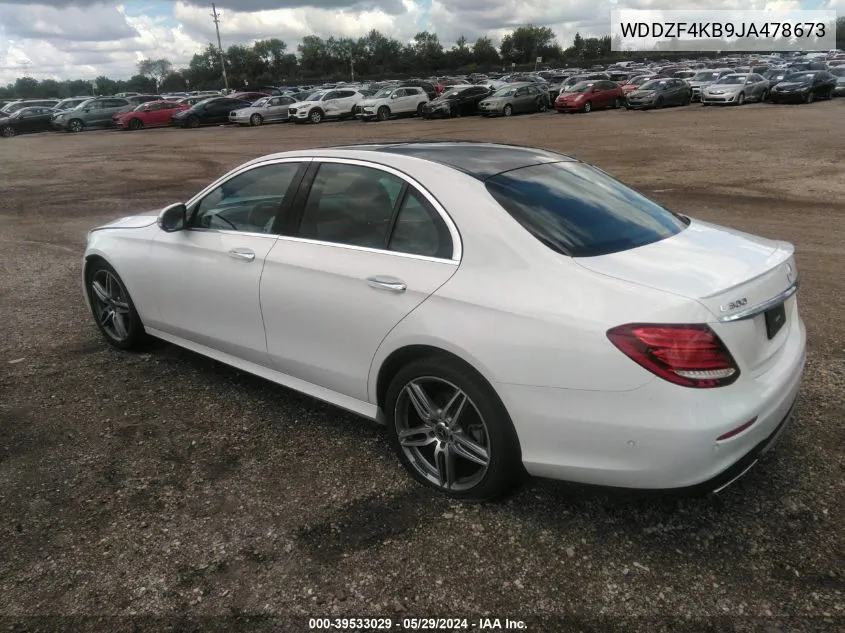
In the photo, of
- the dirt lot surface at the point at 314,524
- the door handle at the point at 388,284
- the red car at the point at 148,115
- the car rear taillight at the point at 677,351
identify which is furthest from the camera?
the red car at the point at 148,115

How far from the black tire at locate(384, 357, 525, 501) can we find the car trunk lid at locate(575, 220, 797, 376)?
0.68 metres

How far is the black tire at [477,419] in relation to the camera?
9.27ft

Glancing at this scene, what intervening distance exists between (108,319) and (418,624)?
3757 mm

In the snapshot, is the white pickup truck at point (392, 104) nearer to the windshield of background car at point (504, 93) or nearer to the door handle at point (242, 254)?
the windshield of background car at point (504, 93)

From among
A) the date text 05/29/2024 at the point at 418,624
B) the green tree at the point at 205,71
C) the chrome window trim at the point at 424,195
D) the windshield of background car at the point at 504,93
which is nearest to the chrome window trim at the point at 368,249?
the chrome window trim at the point at 424,195

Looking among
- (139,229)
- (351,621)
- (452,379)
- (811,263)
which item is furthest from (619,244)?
(811,263)

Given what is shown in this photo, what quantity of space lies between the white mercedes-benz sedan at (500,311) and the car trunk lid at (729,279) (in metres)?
0.01

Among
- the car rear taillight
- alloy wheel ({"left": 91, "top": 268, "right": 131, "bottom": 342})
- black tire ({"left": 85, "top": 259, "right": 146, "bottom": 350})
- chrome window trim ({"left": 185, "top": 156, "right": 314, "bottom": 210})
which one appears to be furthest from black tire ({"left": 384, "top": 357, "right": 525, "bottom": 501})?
alloy wheel ({"left": 91, "top": 268, "right": 131, "bottom": 342})

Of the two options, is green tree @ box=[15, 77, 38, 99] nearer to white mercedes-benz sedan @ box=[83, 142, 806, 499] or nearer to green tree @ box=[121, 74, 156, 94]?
green tree @ box=[121, 74, 156, 94]

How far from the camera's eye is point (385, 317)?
3.13m

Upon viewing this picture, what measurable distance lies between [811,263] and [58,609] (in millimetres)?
7049

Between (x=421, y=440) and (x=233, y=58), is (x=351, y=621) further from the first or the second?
(x=233, y=58)

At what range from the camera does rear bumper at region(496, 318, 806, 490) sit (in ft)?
8.05

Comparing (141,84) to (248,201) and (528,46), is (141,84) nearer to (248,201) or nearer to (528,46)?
(528,46)
